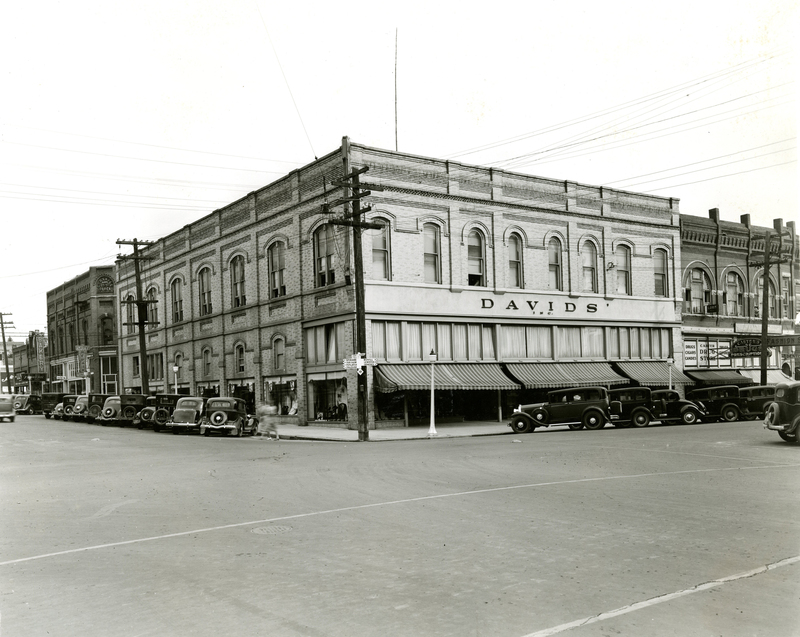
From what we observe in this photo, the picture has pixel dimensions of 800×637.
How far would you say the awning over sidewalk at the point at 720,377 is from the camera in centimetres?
4097

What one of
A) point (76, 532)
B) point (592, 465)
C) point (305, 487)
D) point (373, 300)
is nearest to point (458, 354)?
point (373, 300)

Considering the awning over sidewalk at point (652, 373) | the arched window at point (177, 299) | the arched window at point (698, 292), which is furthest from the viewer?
the arched window at point (177, 299)

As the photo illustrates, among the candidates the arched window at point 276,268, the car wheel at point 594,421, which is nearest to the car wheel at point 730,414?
the car wheel at point 594,421

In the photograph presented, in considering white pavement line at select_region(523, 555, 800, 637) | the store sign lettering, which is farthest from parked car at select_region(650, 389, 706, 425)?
white pavement line at select_region(523, 555, 800, 637)

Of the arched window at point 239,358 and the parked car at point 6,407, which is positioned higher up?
the arched window at point 239,358

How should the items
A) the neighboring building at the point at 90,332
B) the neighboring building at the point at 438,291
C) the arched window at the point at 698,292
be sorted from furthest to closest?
the neighboring building at the point at 90,332 < the arched window at the point at 698,292 < the neighboring building at the point at 438,291

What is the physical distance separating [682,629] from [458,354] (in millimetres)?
27967

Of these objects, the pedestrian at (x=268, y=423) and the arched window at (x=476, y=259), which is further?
the arched window at (x=476, y=259)

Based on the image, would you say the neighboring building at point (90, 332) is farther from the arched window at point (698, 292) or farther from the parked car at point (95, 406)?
the arched window at point (698, 292)

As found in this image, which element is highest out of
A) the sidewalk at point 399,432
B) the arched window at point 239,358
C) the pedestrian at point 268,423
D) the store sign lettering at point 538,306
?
the store sign lettering at point 538,306

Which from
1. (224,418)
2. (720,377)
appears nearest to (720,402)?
(720,377)

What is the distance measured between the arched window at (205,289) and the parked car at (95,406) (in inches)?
309

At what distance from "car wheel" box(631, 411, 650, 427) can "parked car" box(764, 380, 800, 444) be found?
29.7ft

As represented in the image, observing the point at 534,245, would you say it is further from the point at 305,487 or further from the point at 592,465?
the point at 305,487
